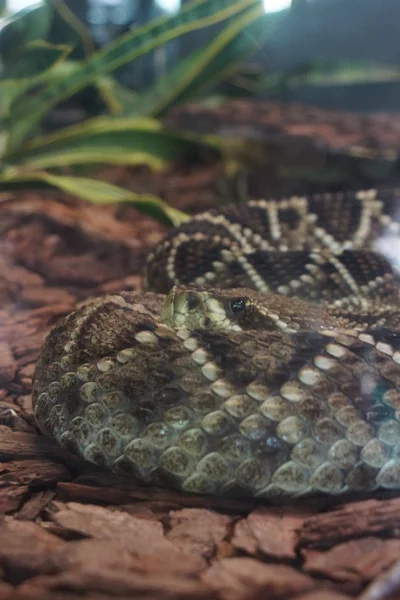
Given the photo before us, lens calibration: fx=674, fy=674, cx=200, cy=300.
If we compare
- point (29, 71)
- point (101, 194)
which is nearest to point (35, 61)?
point (29, 71)

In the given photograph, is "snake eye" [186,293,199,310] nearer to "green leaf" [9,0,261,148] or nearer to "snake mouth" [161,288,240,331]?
"snake mouth" [161,288,240,331]

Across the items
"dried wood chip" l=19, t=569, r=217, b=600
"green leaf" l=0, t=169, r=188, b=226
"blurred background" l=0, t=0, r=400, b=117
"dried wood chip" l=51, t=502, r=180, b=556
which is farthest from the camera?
"green leaf" l=0, t=169, r=188, b=226

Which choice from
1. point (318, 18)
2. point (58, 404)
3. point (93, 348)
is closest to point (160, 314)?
point (93, 348)

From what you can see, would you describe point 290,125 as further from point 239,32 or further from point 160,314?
point 160,314

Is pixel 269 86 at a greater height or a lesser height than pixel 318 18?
greater

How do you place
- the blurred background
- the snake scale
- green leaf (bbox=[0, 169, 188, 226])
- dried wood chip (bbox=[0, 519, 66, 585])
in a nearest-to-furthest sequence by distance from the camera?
Result: dried wood chip (bbox=[0, 519, 66, 585]), the snake scale, the blurred background, green leaf (bbox=[0, 169, 188, 226])

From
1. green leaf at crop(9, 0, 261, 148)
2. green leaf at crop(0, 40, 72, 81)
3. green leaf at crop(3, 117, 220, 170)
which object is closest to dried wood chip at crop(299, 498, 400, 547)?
green leaf at crop(9, 0, 261, 148)
